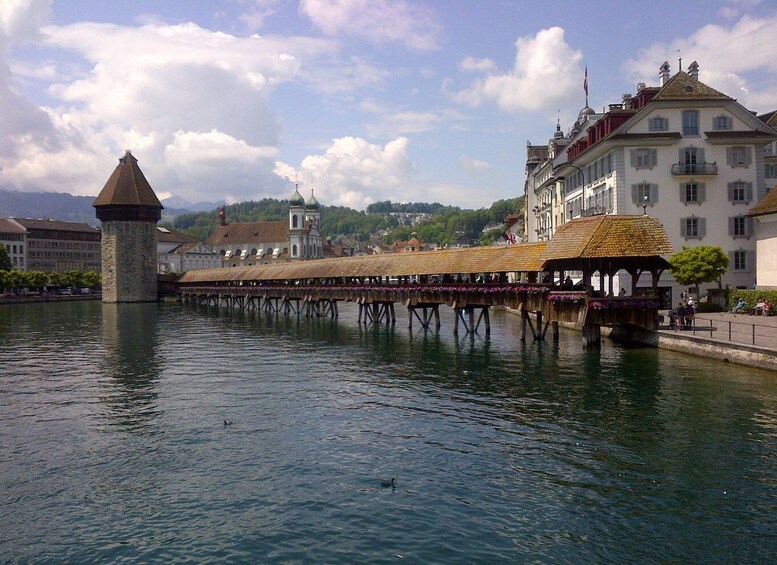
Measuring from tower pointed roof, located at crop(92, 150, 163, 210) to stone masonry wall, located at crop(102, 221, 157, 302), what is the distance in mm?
3032

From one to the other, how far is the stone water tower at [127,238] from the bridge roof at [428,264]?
117ft

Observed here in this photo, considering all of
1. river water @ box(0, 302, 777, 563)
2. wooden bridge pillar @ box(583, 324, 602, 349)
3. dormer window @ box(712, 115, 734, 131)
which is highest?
dormer window @ box(712, 115, 734, 131)

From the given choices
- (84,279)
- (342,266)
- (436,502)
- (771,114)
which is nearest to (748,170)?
(771,114)

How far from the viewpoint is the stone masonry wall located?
A: 93.9 m

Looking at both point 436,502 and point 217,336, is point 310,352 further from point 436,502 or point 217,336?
point 436,502

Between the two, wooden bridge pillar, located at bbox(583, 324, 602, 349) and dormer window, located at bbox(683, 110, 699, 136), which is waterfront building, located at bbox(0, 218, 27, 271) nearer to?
dormer window, located at bbox(683, 110, 699, 136)

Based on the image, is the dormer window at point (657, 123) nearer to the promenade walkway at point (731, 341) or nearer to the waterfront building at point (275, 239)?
the promenade walkway at point (731, 341)

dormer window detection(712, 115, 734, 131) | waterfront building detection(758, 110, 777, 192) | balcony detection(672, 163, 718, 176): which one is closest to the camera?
balcony detection(672, 163, 718, 176)

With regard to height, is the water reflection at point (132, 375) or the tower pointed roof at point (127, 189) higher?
the tower pointed roof at point (127, 189)

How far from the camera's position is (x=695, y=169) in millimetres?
40406

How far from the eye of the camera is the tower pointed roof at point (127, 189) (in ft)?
311

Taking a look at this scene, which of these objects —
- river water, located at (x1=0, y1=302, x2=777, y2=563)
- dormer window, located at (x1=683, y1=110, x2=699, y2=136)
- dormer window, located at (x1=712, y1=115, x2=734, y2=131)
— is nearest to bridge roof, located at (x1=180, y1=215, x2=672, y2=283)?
river water, located at (x1=0, y1=302, x2=777, y2=563)

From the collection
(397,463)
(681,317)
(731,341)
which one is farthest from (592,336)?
(397,463)

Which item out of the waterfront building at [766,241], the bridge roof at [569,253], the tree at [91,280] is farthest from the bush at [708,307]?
the tree at [91,280]
